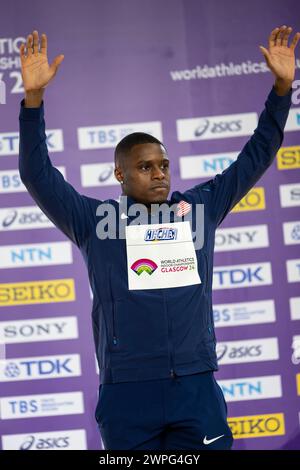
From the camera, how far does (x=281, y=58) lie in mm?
2654

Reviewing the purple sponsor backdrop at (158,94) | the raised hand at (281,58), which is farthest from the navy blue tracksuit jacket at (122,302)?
the purple sponsor backdrop at (158,94)

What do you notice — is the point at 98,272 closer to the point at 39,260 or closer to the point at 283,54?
the point at 283,54

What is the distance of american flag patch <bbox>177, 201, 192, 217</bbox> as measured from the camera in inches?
102

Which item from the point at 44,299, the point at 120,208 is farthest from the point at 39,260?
the point at 120,208

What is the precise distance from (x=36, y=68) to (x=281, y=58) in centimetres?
83

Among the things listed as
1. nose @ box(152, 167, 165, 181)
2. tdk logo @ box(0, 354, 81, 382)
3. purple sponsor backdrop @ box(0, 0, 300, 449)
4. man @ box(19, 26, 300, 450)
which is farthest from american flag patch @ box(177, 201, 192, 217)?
tdk logo @ box(0, 354, 81, 382)

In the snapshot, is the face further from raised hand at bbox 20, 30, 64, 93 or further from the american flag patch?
raised hand at bbox 20, 30, 64, 93

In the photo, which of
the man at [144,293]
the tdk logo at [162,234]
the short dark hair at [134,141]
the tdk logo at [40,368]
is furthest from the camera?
the tdk logo at [40,368]

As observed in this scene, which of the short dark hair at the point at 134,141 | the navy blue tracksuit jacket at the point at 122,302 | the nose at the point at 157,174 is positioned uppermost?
the short dark hair at the point at 134,141

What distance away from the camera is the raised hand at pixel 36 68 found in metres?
2.43

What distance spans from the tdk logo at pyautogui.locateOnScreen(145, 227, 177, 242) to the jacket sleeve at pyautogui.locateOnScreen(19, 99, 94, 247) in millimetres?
198

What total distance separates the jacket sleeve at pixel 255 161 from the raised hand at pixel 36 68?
0.66 m

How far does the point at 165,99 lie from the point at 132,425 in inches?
82.3

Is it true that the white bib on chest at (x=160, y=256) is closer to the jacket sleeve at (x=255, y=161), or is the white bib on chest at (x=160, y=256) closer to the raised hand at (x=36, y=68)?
the jacket sleeve at (x=255, y=161)
